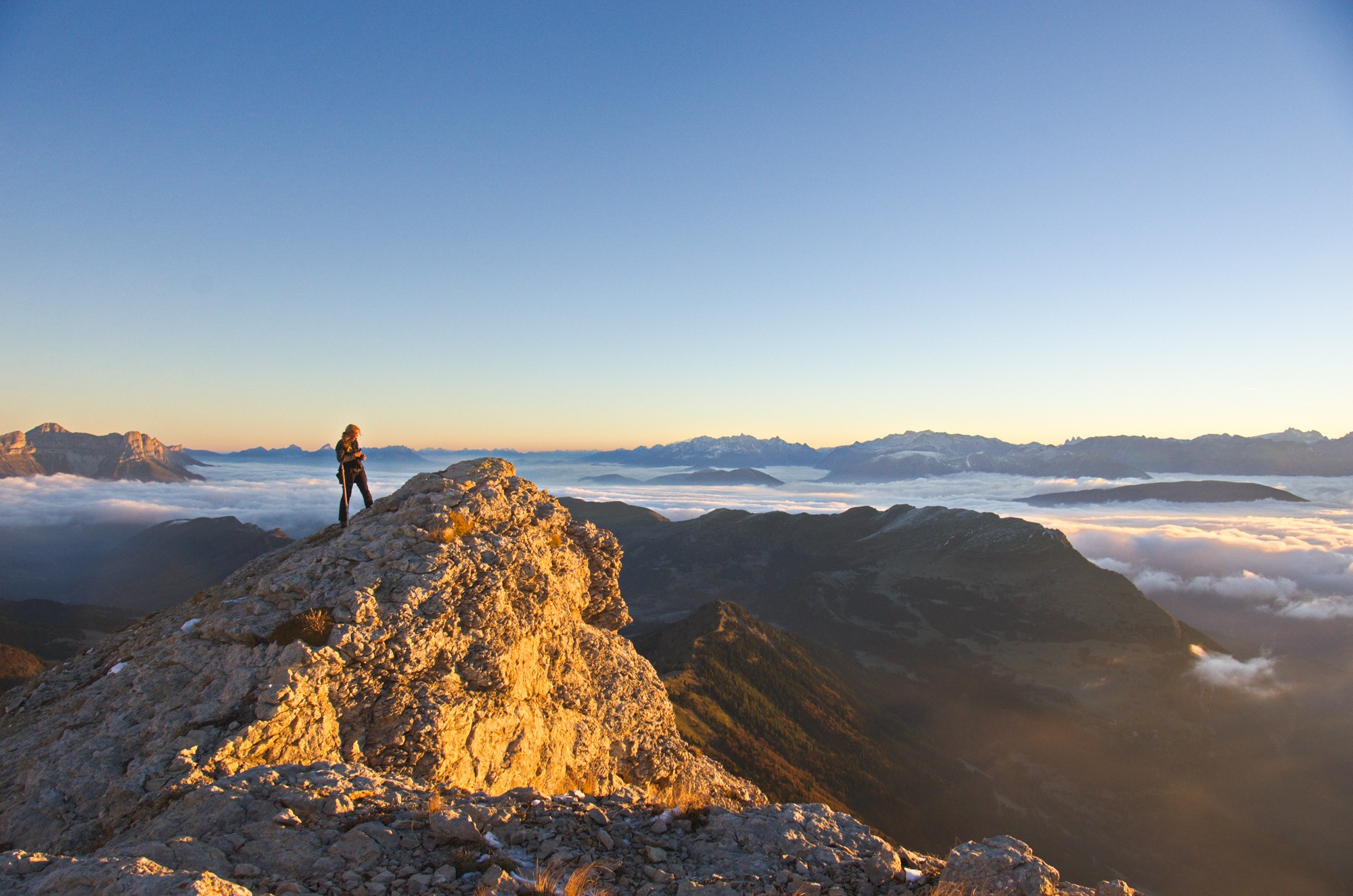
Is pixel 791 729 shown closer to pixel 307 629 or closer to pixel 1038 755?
→ pixel 1038 755

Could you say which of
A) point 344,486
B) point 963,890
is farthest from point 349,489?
point 963,890

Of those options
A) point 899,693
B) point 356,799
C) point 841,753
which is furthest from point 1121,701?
point 356,799

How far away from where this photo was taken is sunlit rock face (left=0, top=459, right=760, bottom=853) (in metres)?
8.93

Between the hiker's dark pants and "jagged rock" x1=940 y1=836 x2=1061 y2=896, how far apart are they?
51.3 feet

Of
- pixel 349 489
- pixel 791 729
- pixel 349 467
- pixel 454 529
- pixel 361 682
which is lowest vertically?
pixel 791 729

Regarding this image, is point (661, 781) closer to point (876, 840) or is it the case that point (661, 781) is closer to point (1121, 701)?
point (876, 840)

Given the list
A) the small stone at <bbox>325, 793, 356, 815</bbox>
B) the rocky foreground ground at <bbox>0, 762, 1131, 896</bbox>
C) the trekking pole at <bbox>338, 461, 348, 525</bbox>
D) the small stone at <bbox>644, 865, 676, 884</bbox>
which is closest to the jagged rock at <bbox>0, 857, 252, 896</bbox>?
the rocky foreground ground at <bbox>0, 762, 1131, 896</bbox>

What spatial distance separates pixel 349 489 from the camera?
56.6ft

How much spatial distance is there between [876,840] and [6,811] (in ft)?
43.7

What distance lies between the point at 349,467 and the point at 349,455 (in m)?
0.37

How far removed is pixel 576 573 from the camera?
742 inches

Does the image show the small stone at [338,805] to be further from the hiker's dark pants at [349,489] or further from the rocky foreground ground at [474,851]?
the hiker's dark pants at [349,489]

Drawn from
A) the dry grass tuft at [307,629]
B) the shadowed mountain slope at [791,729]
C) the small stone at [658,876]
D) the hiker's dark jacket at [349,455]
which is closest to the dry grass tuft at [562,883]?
the small stone at [658,876]

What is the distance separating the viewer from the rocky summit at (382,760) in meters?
6.95
